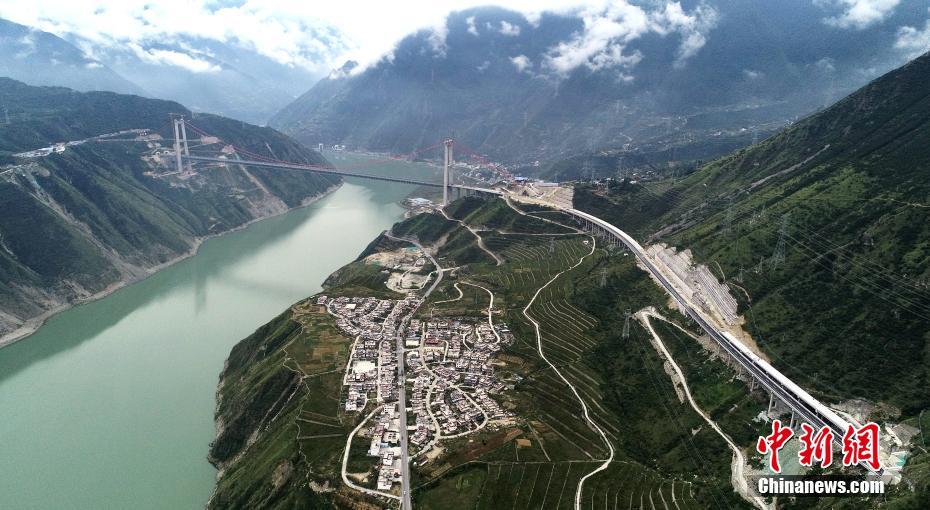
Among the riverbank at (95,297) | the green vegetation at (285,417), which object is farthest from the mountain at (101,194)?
the green vegetation at (285,417)

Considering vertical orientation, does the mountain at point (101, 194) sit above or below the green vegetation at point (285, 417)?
above

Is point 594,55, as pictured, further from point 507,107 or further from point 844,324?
point 844,324

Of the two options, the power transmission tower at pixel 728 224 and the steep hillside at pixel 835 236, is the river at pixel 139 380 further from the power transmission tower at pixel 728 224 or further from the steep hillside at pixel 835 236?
the power transmission tower at pixel 728 224

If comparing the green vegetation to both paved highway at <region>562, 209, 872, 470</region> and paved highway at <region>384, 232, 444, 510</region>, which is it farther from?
paved highway at <region>562, 209, 872, 470</region>

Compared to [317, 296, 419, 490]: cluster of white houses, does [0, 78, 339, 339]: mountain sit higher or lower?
higher

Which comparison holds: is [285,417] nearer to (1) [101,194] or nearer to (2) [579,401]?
(2) [579,401]

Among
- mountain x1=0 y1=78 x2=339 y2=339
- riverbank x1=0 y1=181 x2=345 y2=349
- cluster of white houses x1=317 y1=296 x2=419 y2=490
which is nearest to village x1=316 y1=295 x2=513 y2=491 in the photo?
cluster of white houses x1=317 y1=296 x2=419 y2=490

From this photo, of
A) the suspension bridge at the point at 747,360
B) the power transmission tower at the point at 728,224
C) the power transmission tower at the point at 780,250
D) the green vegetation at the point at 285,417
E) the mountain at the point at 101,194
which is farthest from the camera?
the mountain at the point at 101,194
